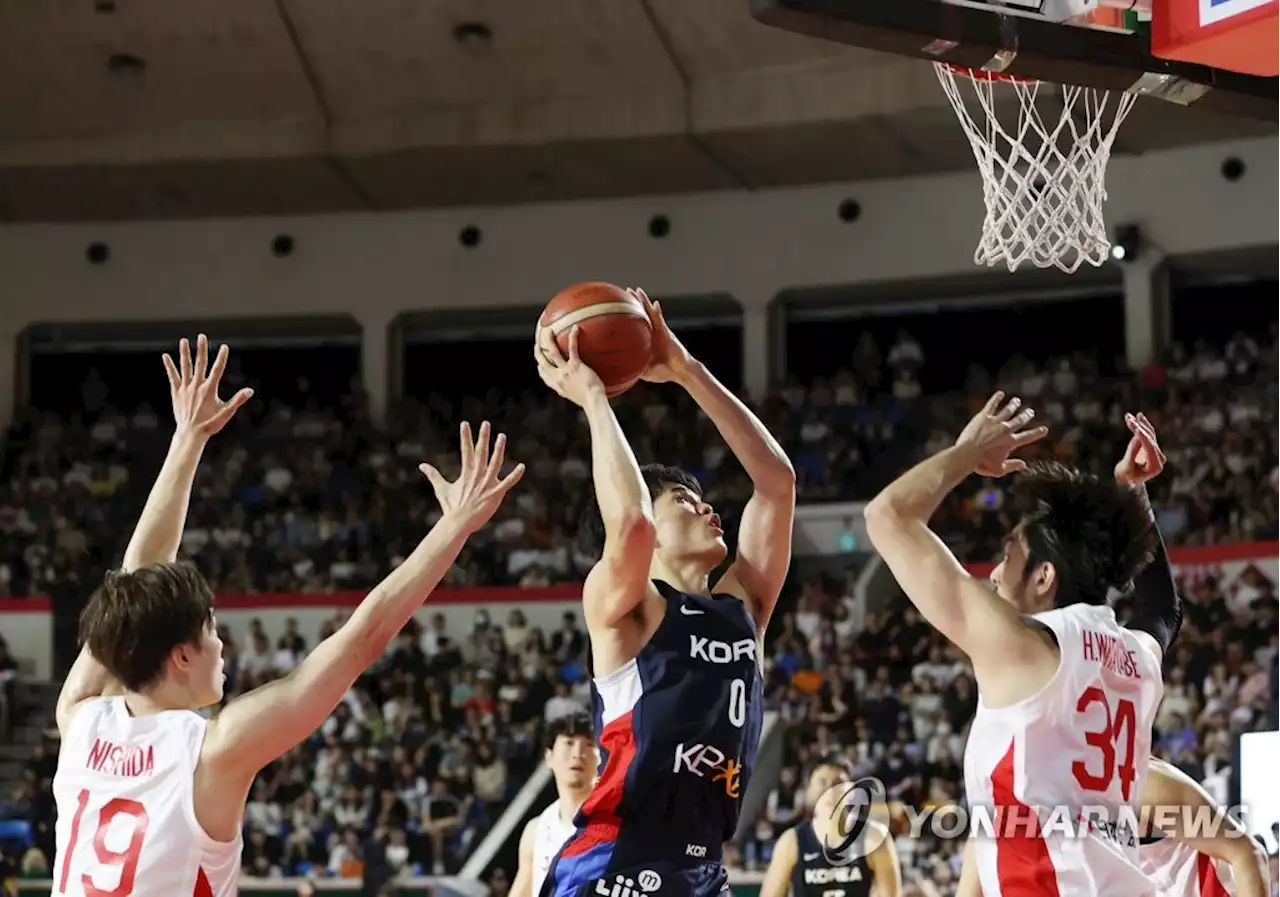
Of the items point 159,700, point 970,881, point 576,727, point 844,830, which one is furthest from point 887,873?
point 159,700

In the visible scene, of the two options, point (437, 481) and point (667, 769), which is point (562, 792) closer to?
point (667, 769)

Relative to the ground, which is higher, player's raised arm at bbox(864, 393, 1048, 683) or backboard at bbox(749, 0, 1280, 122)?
backboard at bbox(749, 0, 1280, 122)

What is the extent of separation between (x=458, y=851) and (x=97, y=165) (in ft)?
34.2

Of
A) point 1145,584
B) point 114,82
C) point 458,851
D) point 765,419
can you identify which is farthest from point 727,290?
point 1145,584

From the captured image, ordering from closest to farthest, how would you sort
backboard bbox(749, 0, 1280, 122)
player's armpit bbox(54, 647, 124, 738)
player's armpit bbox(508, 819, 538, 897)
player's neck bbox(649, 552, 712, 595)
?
player's armpit bbox(54, 647, 124, 738), player's neck bbox(649, 552, 712, 595), backboard bbox(749, 0, 1280, 122), player's armpit bbox(508, 819, 538, 897)

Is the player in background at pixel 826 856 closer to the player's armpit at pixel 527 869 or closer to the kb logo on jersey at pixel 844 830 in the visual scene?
the kb logo on jersey at pixel 844 830

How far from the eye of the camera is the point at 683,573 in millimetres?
4422

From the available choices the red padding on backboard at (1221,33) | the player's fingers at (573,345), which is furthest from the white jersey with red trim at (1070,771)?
the red padding on backboard at (1221,33)

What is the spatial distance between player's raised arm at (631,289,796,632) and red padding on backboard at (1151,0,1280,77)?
7.94 ft

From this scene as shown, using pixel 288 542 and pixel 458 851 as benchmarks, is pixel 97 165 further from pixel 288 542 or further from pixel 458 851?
pixel 458 851

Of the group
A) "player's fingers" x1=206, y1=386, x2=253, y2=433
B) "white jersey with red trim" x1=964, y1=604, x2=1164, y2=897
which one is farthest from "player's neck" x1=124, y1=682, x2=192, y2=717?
"white jersey with red trim" x1=964, y1=604, x2=1164, y2=897

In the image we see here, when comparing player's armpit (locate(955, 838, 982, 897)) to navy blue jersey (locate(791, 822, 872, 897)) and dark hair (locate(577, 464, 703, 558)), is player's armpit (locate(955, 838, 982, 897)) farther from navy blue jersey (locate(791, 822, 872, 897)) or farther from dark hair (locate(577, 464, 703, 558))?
navy blue jersey (locate(791, 822, 872, 897))

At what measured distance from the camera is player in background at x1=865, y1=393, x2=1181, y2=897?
3.95 metres

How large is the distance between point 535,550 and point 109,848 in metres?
16.2
